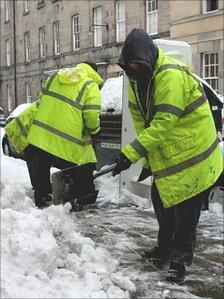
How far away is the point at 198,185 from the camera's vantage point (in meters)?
4.03

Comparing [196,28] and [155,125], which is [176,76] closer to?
[155,125]

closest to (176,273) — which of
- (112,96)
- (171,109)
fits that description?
(171,109)

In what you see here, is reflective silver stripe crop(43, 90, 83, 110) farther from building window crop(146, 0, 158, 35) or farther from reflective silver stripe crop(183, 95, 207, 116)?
building window crop(146, 0, 158, 35)

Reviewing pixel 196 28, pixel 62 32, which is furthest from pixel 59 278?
pixel 62 32

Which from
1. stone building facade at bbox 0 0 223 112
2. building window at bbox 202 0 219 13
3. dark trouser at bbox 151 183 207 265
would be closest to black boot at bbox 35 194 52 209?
dark trouser at bbox 151 183 207 265

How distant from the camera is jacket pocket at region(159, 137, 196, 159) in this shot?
3.99m

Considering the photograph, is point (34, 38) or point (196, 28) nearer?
point (196, 28)

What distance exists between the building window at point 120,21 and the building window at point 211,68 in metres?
6.63

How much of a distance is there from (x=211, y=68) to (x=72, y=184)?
16.3 meters

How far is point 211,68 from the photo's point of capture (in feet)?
69.7

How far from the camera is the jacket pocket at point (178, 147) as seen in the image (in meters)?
3.99

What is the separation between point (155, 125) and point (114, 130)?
13.6ft

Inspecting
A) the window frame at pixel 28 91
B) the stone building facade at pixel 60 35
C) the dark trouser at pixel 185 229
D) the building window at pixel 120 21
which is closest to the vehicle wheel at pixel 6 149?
the dark trouser at pixel 185 229

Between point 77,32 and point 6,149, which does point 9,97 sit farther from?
point 6,149
